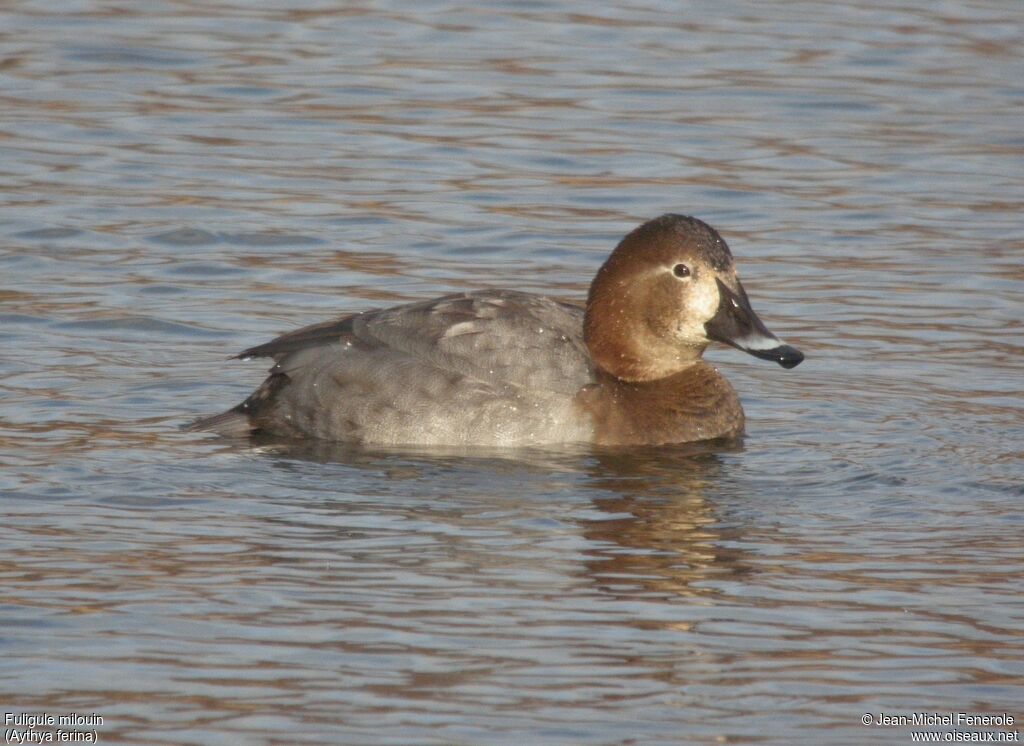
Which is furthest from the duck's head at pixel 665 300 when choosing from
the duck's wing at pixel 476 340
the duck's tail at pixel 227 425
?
the duck's tail at pixel 227 425

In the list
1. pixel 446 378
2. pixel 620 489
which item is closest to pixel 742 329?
pixel 620 489

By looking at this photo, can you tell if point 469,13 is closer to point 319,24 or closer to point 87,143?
point 319,24

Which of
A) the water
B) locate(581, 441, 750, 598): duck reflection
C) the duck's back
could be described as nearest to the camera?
the water

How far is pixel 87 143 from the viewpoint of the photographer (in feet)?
44.2

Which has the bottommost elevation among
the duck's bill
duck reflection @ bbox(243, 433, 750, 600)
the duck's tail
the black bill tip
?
the duck's tail

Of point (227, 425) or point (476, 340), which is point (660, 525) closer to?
point (476, 340)

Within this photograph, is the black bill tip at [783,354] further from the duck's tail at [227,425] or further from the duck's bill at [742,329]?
the duck's tail at [227,425]

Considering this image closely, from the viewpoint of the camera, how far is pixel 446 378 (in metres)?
8.18

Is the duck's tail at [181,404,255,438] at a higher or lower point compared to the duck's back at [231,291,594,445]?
lower

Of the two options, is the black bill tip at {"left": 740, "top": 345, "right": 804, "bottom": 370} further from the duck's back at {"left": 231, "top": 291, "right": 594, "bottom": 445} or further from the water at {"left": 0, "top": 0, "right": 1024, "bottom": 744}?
the duck's back at {"left": 231, "top": 291, "right": 594, "bottom": 445}

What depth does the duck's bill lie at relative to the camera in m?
8.42

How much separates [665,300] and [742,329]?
0.35 metres

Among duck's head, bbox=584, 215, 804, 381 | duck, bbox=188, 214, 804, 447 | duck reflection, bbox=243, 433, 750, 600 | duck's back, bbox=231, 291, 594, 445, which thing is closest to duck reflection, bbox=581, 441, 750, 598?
duck reflection, bbox=243, 433, 750, 600

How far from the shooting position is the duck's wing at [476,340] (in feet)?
Answer: 26.7
